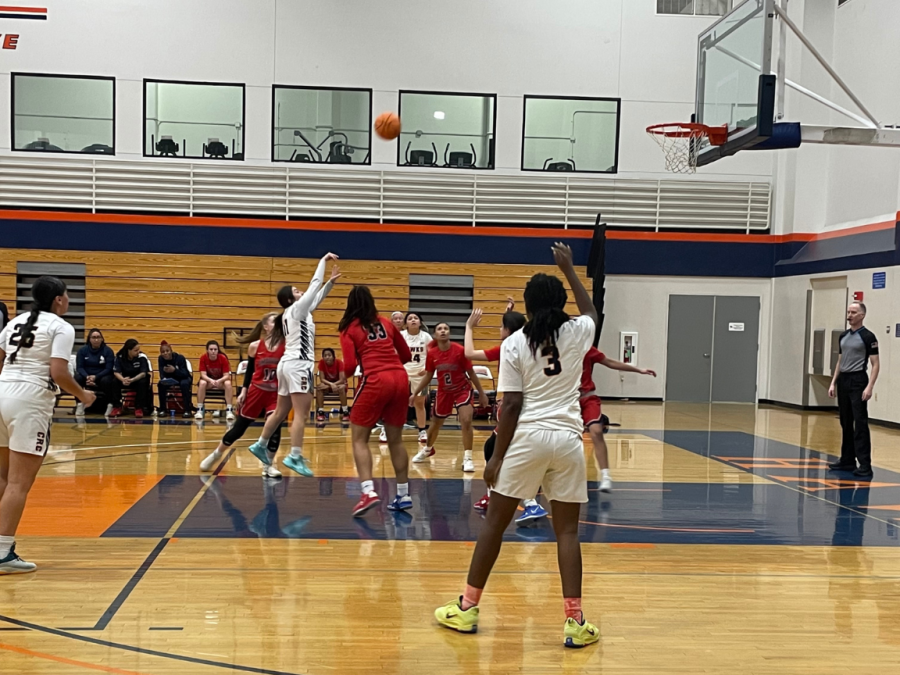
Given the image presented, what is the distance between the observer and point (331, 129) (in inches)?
726

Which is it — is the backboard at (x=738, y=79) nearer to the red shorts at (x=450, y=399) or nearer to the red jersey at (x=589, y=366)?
the red jersey at (x=589, y=366)

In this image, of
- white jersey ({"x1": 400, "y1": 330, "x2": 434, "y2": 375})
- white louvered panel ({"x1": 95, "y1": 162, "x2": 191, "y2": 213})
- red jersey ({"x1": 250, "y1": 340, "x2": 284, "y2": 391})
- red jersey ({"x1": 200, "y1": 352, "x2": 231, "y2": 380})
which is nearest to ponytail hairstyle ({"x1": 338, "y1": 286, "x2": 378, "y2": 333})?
red jersey ({"x1": 250, "y1": 340, "x2": 284, "y2": 391})

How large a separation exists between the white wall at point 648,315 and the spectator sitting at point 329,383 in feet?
23.1

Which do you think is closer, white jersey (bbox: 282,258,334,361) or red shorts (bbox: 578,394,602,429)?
white jersey (bbox: 282,258,334,361)

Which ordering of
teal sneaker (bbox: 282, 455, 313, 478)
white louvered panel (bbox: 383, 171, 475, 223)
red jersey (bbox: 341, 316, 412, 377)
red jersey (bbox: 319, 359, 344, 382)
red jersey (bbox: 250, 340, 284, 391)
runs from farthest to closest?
white louvered panel (bbox: 383, 171, 475, 223) < red jersey (bbox: 319, 359, 344, 382) < red jersey (bbox: 250, 340, 284, 391) < teal sneaker (bbox: 282, 455, 313, 478) < red jersey (bbox: 341, 316, 412, 377)

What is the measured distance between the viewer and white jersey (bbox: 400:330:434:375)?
485 inches

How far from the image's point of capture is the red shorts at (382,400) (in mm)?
6895

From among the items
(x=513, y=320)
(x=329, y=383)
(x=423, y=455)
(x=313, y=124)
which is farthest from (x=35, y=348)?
(x=313, y=124)

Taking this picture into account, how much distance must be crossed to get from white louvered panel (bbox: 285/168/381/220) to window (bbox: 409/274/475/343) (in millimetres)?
1783

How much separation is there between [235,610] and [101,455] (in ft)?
20.3

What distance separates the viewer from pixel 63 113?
1773 cm

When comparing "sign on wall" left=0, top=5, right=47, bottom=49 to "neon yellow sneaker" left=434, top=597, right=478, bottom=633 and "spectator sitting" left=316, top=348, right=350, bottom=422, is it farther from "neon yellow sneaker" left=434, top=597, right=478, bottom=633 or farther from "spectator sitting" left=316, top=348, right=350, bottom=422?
"neon yellow sneaker" left=434, top=597, right=478, bottom=633

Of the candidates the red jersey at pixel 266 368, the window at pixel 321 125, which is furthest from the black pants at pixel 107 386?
the red jersey at pixel 266 368

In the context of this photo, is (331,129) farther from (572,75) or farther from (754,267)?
(754,267)
